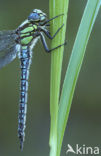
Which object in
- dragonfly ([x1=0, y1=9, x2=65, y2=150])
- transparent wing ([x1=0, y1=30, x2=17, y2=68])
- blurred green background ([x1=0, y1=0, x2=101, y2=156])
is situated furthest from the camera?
blurred green background ([x1=0, y1=0, x2=101, y2=156])

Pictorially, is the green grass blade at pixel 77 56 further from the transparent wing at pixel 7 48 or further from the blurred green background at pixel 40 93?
the blurred green background at pixel 40 93

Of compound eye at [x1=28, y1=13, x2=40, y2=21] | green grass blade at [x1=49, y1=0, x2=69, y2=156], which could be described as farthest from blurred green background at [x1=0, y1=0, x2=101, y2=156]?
green grass blade at [x1=49, y1=0, x2=69, y2=156]

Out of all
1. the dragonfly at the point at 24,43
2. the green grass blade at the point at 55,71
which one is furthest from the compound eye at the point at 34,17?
the green grass blade at the point at 55,71

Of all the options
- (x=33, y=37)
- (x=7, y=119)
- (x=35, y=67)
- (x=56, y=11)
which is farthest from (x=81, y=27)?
(x=7, y=119)

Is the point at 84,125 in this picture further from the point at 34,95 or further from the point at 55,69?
the point at 55,69

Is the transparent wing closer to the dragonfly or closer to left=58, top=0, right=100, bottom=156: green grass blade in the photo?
the dragonfly

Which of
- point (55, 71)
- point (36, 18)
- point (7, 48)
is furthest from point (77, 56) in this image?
point (7, 48)
